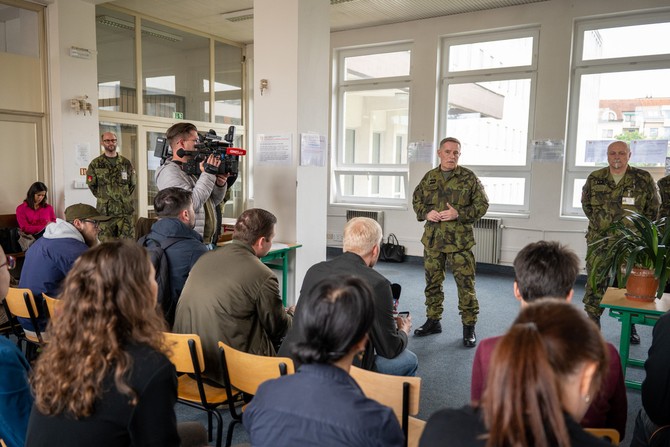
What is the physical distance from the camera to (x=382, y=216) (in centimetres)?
745

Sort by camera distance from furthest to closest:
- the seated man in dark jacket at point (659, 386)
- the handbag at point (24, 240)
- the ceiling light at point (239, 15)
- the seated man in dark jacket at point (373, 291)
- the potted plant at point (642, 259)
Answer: the ceiling light at point (239, 15) < the handbag at point (24, 240) < the potted plant at point (642, 259) < the seated man in dark jacket at point (373, 291) < the seated man in dark jacket at point (659, 386)

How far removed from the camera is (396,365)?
237 centimetres

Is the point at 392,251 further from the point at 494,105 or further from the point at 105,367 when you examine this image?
the point at 105,367

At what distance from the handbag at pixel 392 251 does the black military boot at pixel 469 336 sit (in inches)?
133

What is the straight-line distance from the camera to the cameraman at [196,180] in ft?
11.0

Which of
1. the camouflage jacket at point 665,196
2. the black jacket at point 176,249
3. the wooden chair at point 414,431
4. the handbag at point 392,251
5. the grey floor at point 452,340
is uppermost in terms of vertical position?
the camouflage jacket at point 665,196

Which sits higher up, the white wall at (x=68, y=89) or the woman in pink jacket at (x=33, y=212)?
the white wall at (x=68, y=89)

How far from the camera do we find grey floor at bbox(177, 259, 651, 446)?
2.93 meters

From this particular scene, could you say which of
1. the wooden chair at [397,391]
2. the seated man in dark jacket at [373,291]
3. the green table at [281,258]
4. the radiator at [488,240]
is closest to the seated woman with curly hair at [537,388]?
the wooden chair at [397,391]

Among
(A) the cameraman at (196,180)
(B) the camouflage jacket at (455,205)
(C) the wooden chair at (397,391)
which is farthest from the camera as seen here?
(B) the camouflage jacket at (455,205)

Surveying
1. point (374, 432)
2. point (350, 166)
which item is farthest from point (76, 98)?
point (374, 432)

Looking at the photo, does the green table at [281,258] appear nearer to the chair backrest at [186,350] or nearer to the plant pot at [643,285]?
the chair backrest at [186,350]

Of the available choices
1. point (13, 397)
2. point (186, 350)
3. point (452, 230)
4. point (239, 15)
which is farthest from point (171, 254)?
point (239, 15)

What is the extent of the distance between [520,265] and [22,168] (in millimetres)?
5730
